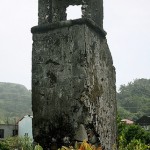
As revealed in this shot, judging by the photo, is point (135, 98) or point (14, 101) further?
point (14, 101)

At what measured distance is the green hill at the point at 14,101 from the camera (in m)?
87.8

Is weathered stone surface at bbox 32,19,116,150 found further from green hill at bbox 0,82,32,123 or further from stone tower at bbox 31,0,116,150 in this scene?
green hill at bbox 0,82,32,123

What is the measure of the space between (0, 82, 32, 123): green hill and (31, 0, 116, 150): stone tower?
250ft

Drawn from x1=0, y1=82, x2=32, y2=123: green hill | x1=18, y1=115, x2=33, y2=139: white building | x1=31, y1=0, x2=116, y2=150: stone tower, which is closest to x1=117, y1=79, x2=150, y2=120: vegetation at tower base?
x1=0, y1=82, x2=32, y2=123: green hill

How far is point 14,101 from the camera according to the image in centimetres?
10425

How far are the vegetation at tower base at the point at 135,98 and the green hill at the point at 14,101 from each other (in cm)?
2284

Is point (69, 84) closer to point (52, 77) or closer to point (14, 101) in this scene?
point (52, 77)

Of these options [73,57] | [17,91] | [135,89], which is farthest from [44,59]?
[17,91]

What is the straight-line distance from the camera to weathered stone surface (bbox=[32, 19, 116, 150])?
3.82 metres

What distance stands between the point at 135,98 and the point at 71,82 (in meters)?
68.6

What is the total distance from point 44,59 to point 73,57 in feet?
1.26

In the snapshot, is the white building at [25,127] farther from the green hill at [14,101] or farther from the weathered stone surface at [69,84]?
the green hill at [14,101]

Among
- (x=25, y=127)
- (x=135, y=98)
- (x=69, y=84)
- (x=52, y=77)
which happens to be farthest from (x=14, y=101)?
(x=69, y=84)

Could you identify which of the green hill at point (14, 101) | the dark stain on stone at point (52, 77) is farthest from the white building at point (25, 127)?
the green hill at point (14, 101)
